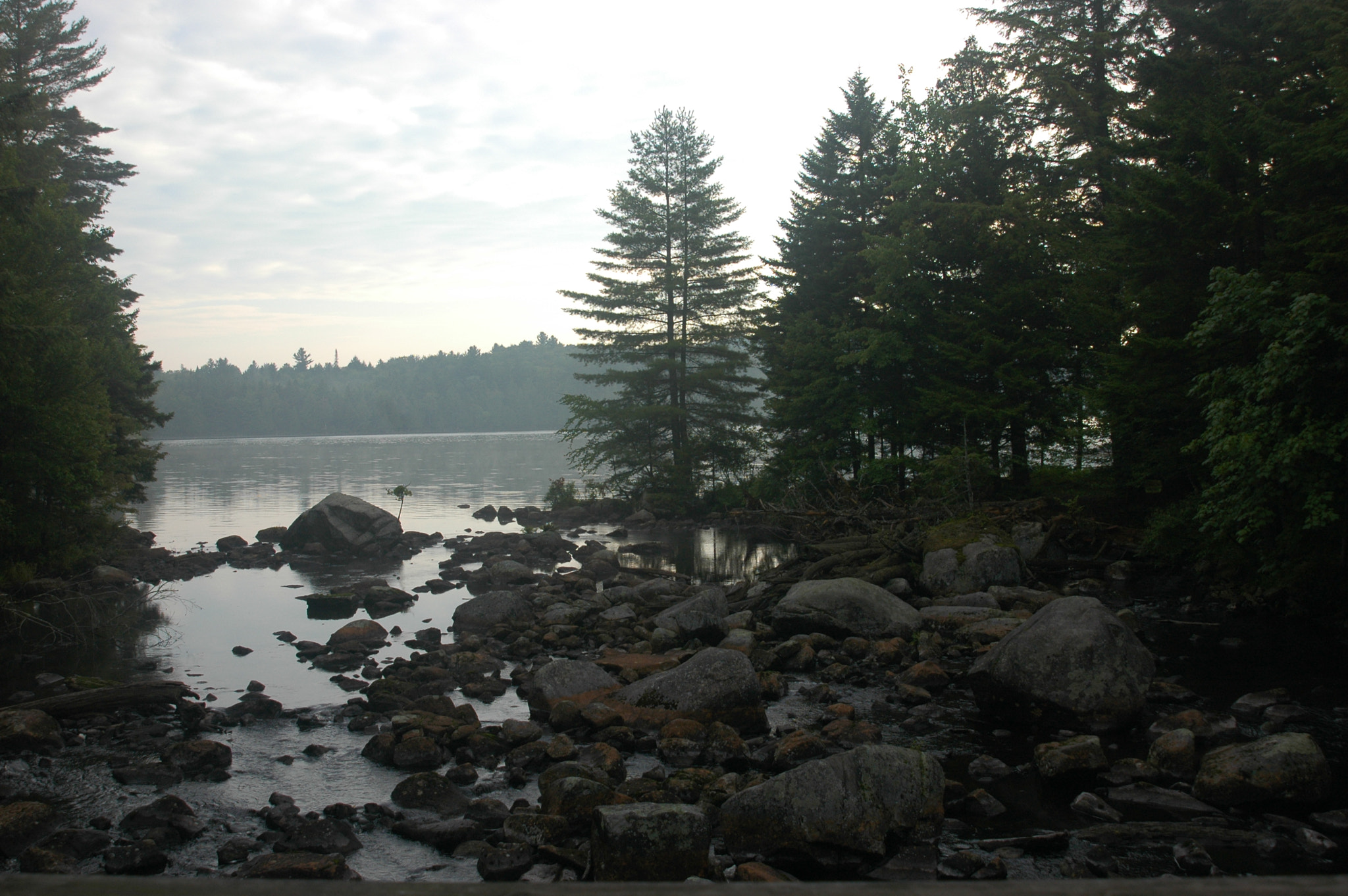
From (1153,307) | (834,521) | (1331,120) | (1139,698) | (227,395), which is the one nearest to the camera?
(1139,698)

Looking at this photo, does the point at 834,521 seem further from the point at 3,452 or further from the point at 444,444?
the point at 444,444

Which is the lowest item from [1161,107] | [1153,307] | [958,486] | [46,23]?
[958,486]

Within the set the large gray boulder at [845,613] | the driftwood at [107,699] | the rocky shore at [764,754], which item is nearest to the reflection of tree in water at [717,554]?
the large gray boulder at [845,613]

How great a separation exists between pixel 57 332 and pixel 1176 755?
19279mm

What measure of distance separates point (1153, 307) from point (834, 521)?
329 inches

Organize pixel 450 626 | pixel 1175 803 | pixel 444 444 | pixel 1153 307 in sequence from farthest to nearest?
pixel 444 444, pixel 1153 307, pixel 450 626, pixel 1175 803

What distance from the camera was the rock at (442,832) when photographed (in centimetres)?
643

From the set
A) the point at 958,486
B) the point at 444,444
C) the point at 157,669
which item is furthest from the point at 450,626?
the point at 444,444

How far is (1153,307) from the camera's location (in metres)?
15.3

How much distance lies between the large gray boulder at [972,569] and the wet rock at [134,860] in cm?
1266

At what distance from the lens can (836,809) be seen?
20.5 ft

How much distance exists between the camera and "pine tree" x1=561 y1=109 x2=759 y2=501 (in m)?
33.6

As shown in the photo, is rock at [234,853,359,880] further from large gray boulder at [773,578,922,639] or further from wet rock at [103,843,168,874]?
large gray boulder at [773,578,922,639]

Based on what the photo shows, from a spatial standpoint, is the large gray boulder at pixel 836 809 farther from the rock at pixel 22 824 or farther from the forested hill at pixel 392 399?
the forested hill at pixel 392 399
